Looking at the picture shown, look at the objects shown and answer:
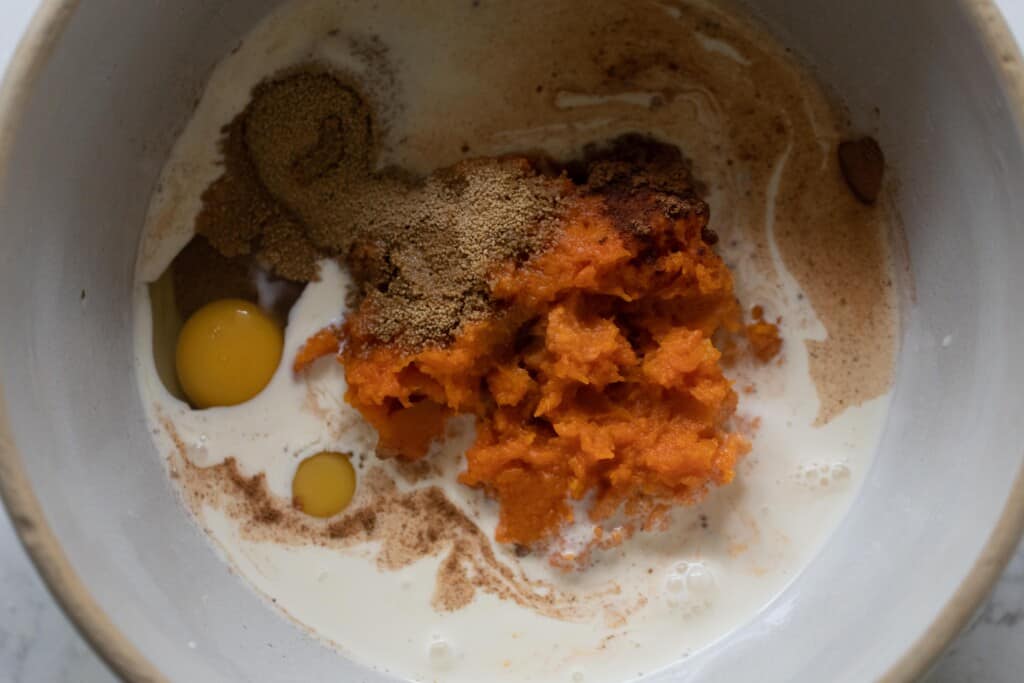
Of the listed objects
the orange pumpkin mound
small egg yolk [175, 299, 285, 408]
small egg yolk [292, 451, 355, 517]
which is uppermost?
the orange pumpkin mound

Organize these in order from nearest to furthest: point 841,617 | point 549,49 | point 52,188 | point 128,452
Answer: point 52,188 → point 841,617 → point 128,452 → point 549,49

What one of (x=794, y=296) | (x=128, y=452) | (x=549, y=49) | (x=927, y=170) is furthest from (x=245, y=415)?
(x=927, y=170)

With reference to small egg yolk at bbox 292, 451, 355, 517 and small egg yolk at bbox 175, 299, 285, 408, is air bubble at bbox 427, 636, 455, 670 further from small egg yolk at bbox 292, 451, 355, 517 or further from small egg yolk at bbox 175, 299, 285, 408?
small egg yolk at bbox 175, 299, 285, 408

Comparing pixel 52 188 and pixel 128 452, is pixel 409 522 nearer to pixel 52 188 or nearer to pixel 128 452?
pixel 128 452

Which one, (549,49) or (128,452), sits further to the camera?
(549,49)

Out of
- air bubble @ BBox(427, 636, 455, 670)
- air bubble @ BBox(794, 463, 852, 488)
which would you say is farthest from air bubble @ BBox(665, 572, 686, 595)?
air bubble @ BBox(427, 636, 455, 670)

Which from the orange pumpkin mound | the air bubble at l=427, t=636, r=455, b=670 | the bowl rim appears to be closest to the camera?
the bowl rim

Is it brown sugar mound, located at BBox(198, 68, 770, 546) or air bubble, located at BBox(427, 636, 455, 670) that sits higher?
brown sugar mound, located at BBox(198, 68, 770, 546)
